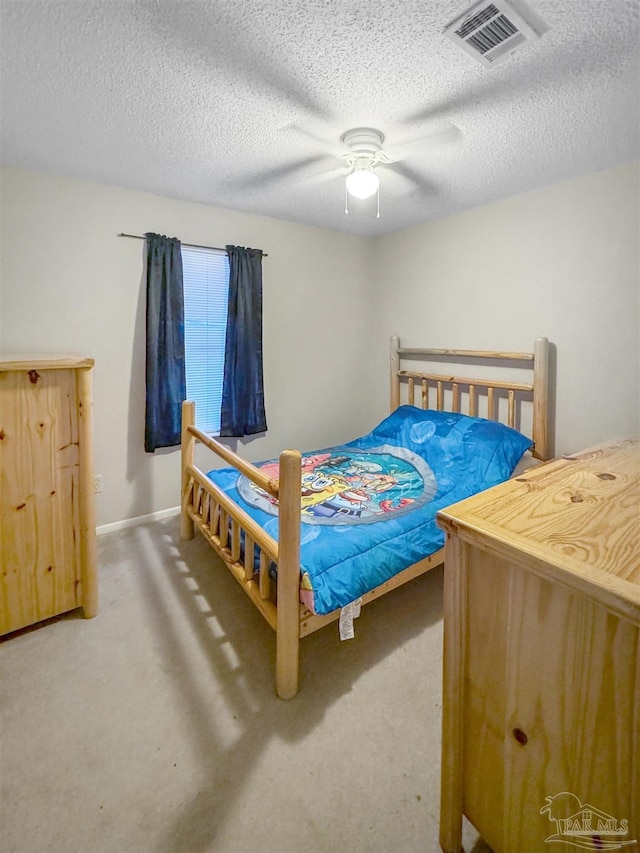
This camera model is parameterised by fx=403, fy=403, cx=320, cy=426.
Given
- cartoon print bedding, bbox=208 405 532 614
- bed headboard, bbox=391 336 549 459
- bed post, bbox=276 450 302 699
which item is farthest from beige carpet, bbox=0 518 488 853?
bed headboard, bbox=391 336 549 459

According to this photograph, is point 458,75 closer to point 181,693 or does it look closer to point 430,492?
point 430,492

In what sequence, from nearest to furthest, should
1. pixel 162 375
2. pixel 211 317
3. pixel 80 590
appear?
pixel 80 590, pixel 162 375, pixel 211 317

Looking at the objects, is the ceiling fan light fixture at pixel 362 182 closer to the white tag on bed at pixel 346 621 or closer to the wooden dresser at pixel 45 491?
the wooden dresser at pixel 45 491

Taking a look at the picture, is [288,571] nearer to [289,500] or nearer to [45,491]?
[289,500]

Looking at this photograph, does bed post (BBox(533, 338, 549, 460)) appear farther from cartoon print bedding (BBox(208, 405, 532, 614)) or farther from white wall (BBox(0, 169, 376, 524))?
white wall (BBox(0, 169, 376, 524))

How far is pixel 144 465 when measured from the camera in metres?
2.96

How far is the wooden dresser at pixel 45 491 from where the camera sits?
1747 mm

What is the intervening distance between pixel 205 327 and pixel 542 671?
2924 millimetres

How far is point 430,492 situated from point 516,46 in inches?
74.5

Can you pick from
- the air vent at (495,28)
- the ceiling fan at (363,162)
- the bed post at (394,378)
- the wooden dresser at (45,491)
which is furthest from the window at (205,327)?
the air vent at (495,28)

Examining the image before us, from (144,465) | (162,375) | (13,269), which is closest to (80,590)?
(144,465)

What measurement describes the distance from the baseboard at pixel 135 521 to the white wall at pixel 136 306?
0.12 ft

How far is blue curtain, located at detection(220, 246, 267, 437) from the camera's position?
10.1 feet

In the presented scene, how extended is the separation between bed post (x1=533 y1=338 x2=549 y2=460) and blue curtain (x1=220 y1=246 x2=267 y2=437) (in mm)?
1996
